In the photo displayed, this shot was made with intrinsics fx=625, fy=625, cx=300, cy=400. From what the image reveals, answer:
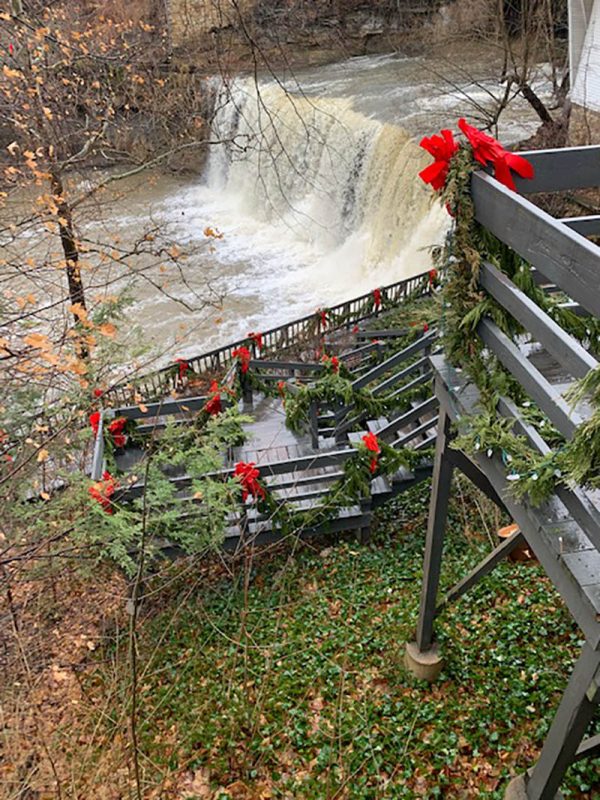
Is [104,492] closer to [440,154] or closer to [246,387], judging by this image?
[246,387]

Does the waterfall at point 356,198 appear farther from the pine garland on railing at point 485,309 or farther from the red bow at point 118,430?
the pine garland on railing at point 485,309

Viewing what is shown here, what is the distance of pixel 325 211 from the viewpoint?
19172 millimetres

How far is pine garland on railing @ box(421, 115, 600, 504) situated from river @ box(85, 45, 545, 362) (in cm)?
1064

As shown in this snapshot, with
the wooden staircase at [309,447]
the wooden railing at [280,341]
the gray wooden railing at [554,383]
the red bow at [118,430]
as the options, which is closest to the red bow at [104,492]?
the wooden staircase at [309,447]

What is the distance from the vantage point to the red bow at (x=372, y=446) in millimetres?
7098

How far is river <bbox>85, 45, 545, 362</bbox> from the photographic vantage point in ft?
53.5

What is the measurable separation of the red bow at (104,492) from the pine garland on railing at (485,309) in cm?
417

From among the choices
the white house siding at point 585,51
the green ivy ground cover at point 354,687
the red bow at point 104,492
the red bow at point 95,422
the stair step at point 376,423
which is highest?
the white house siding at point 585,51

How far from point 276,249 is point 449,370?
17.0m

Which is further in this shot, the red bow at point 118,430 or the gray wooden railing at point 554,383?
the red bow at point 118,430

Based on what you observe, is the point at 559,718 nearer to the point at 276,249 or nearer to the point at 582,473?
the point at 582,473

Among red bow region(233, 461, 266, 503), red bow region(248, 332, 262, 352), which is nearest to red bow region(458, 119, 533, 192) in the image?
red bow region(233, 461, 266, 503)

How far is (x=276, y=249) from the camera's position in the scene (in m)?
20.1

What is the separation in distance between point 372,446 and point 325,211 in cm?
1361
